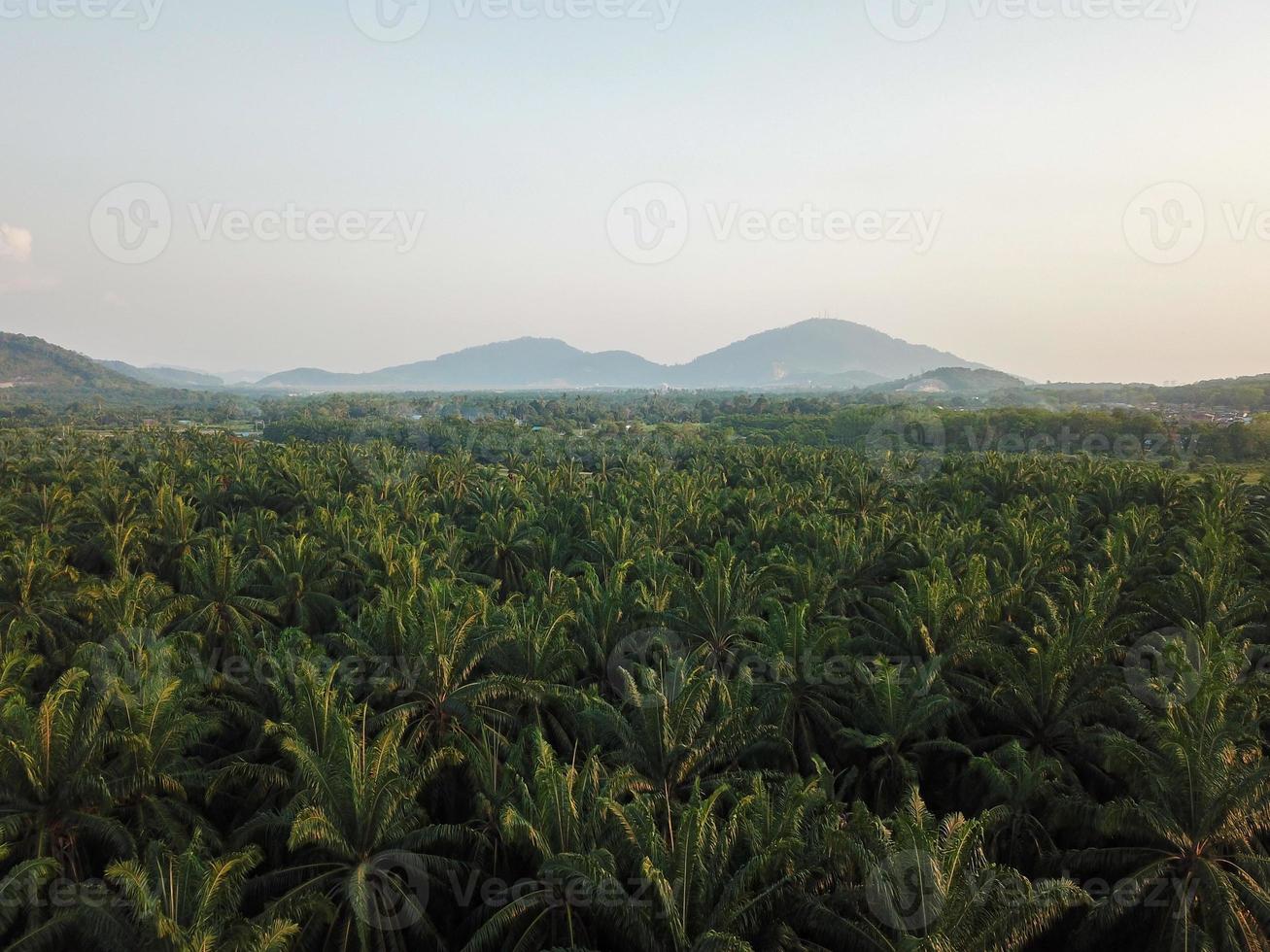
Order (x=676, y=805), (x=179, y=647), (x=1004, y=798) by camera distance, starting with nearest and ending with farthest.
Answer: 1. (x=676, y=805)
2. (x=1004, y=798)
3. (x=179, y=647)

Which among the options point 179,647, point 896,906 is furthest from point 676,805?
point 179,647

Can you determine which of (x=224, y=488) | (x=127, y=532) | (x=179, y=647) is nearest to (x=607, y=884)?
(x=179, y=647)

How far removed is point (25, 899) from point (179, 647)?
12.2 meters

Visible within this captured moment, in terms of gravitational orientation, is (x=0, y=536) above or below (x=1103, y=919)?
above

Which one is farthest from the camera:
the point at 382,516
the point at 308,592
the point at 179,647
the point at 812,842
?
the point at 382,516

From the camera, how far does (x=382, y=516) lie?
142 ft

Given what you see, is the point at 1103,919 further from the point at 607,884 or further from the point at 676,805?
the point at 607,884

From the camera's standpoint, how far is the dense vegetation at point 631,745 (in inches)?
551

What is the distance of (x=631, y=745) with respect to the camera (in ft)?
63.6

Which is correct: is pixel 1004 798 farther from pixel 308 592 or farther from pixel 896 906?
pixel 308 592

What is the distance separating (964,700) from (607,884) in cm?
1514

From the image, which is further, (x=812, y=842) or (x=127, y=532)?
(x=127, y=532)

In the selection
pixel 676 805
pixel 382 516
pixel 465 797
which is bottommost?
pixel 465 797

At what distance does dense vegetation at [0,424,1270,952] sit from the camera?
45.9ft
